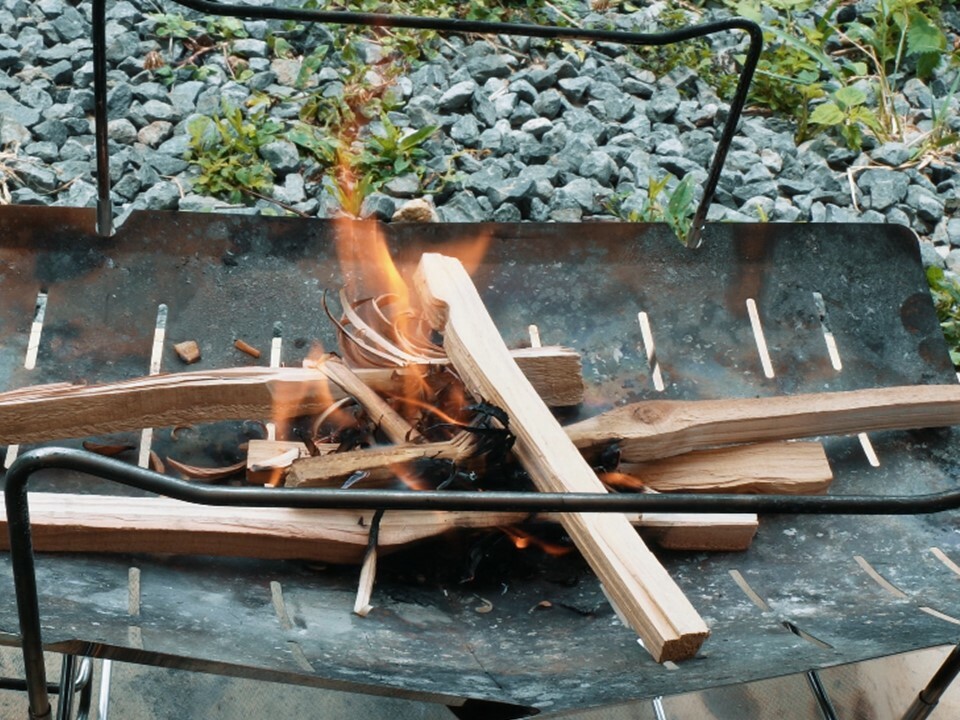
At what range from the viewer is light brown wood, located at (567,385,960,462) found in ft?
6.20

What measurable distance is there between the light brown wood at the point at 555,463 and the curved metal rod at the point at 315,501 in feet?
1.19

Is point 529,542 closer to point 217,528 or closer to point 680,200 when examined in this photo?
point 217,528

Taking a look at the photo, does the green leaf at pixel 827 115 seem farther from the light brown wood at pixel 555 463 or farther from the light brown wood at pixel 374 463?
the light brown wood at pixel 374 463

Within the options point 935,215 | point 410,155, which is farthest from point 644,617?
point 935,215

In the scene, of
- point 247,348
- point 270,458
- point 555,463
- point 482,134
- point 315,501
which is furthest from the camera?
point 482,134

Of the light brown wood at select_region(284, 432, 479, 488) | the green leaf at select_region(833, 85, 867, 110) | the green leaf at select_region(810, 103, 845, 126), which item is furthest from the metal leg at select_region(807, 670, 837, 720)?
the green leaf at select_region(833, 85, 867, 110)

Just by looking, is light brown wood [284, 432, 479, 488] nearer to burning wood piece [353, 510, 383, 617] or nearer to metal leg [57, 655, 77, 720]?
burning wood piece [353, 510, 383, 617]

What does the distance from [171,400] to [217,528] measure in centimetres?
29

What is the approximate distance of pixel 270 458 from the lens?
1826 millimetres

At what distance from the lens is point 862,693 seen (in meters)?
2.18

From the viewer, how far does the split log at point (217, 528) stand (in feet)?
5.27

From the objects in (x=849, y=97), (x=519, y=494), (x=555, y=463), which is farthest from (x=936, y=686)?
(x=849, y=97)

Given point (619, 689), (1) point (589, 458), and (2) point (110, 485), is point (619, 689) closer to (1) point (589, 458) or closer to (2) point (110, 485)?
(1) point (589, 458)

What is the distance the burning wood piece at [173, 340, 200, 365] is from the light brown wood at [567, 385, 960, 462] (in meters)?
0.66
